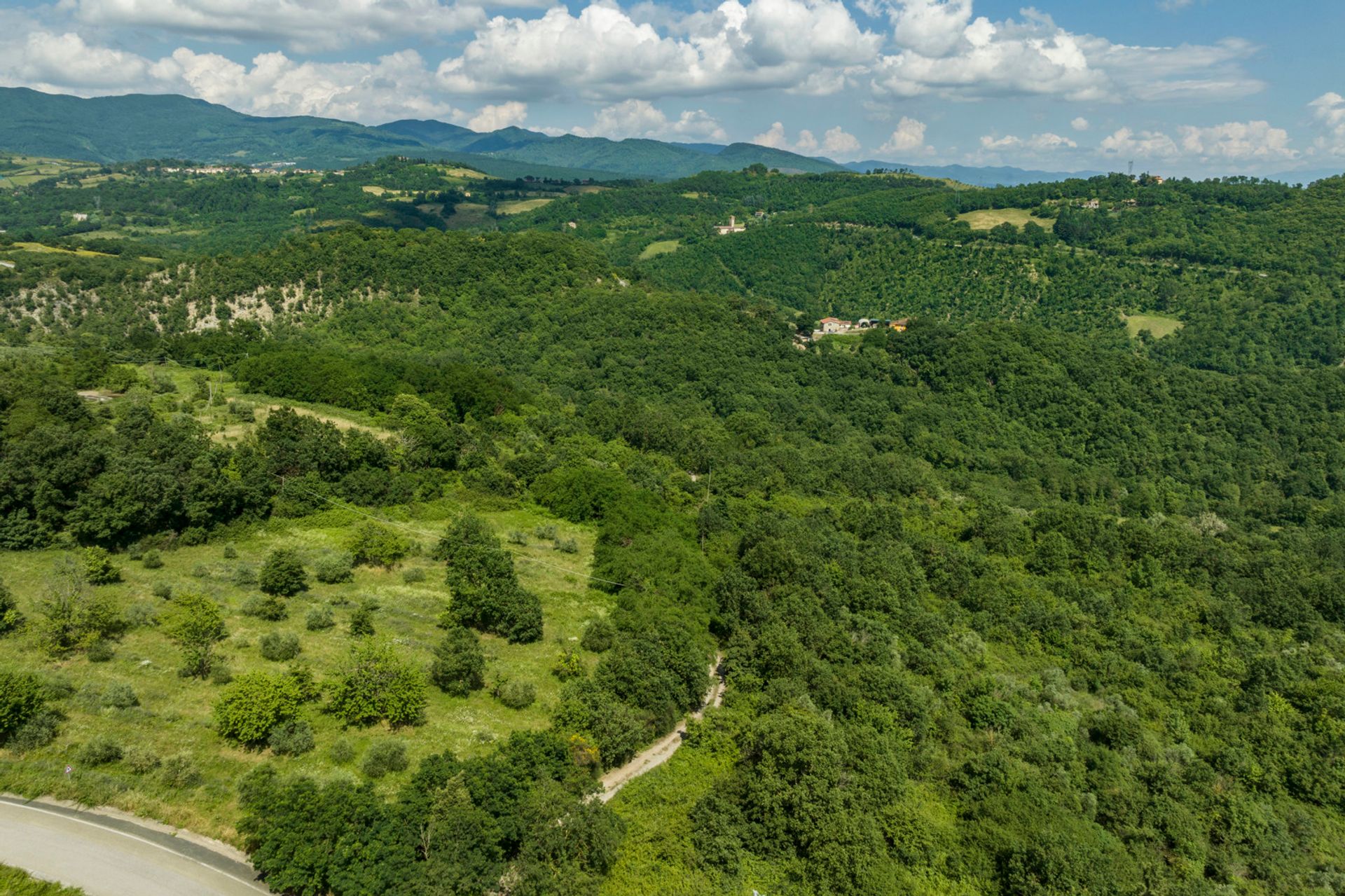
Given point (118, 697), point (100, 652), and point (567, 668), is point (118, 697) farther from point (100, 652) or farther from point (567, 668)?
point (567, 668)

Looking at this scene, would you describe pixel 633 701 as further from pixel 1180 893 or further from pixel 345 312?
pixel 345 312

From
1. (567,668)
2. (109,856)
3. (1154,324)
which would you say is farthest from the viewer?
(1154,324)

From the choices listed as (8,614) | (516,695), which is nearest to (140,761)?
(8,614)

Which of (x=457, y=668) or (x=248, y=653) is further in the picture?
(x=248, y=653)

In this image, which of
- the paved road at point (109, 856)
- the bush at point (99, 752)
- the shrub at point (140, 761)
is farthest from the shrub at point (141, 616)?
the paved road at point (109, 856)

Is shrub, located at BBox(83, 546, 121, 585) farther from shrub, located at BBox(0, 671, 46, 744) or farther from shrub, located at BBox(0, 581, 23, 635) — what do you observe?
shrub, located at BBox(0, 671, 46, 744)

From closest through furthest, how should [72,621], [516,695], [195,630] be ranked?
[72,621] → [195,630] → [516,695]

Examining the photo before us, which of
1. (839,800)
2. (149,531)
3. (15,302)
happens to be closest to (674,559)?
(839,800)

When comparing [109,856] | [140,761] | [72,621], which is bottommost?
[109,856]
